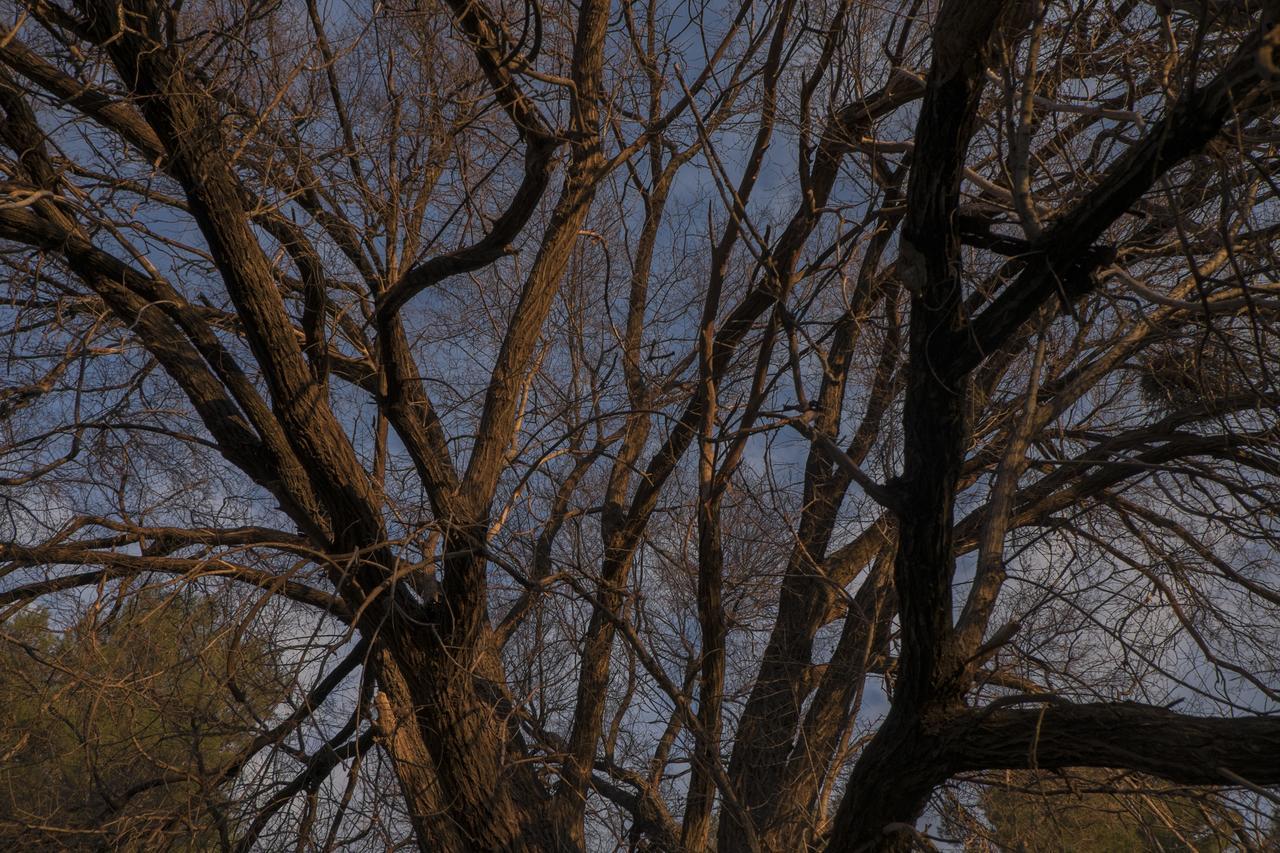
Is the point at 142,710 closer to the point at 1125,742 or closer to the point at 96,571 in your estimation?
the point at 96,571

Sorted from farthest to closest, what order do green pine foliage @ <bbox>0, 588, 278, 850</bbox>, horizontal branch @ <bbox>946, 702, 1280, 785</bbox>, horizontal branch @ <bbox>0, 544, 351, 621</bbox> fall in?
horizontal branch @ <bbox>0, 544, 351, 621</bbox>
green pine foliage @ <bbox>0, 588, 278, 850</bbox>
horizontal branch @ <bbox>946, 702, 1280, 785</bbox>

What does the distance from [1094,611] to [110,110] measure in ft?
16.5

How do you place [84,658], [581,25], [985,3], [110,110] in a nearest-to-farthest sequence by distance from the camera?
[985,3], [84,658], [110,110], [581,25]

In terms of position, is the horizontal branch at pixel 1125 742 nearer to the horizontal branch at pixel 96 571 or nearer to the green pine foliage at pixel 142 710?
the green pine foliage at pixel 142 710

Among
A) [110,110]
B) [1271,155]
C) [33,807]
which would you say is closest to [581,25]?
[110,110]

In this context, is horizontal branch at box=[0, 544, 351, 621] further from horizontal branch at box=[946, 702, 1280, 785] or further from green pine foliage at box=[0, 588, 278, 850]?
horizontal branch at box=[946, 702, 1280, 785]

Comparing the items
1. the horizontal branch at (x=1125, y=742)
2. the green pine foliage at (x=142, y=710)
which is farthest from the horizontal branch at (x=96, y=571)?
the horizontal branch at (x=1125, y=742)

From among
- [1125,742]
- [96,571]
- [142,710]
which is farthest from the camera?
[96,571]

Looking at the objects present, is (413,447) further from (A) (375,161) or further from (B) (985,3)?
(B) (985,3)

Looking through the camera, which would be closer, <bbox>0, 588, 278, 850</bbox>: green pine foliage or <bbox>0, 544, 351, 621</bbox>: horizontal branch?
<bbox>0, 588, 278, 850</bbox>: green pine foliage

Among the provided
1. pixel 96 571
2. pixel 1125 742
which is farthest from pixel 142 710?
pixel 1125 742

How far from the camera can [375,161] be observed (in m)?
5.00

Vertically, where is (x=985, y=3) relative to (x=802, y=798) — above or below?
above

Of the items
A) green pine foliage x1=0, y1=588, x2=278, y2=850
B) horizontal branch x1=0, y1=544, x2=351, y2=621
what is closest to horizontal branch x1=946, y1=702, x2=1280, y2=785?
green pine foliage x1=0, y1=588, x2=278, y2=850
